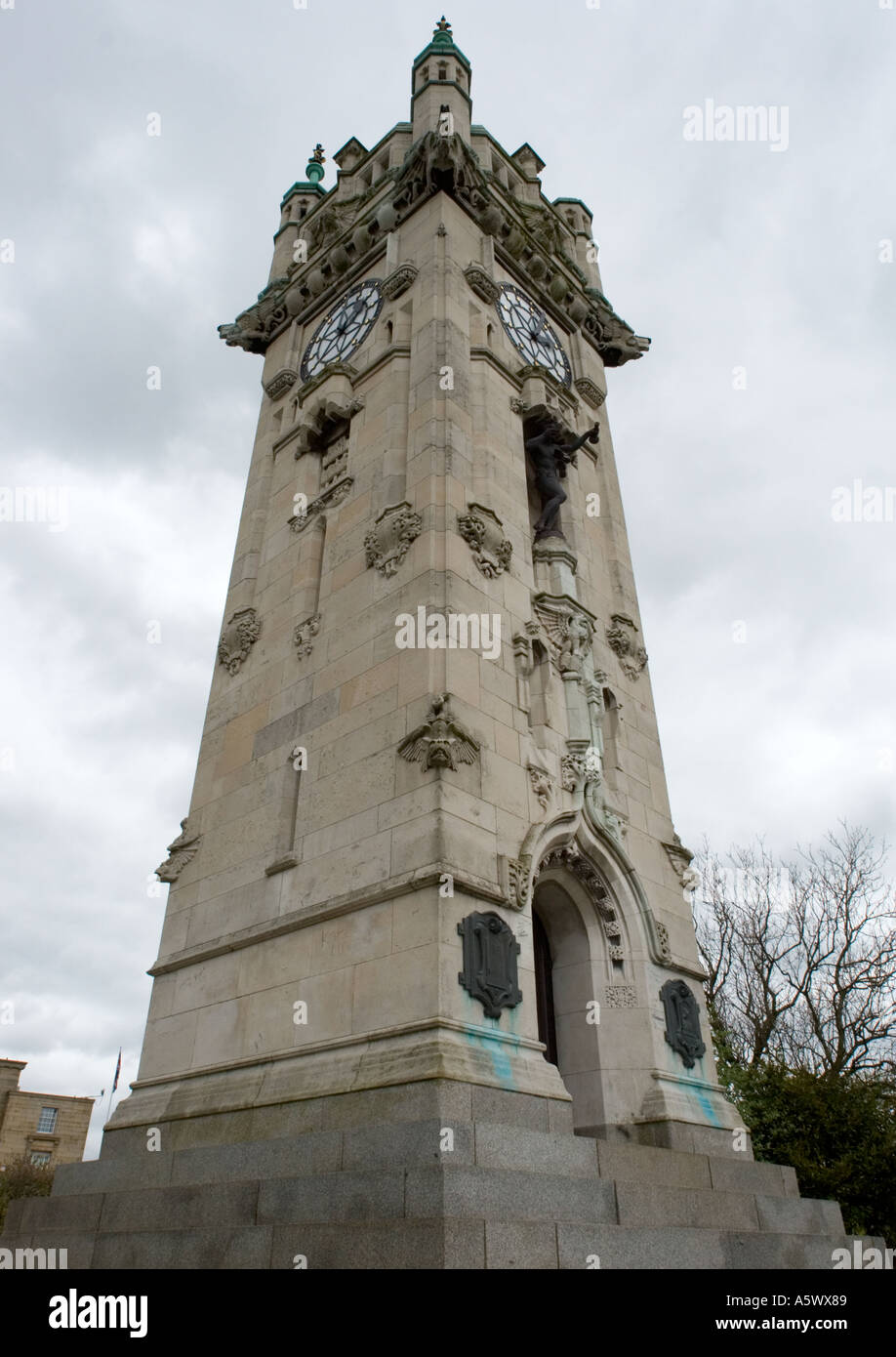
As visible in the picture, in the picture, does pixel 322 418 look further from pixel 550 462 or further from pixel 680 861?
pixel 680 861

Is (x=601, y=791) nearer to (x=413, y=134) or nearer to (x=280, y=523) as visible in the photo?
(x=280, y=523)

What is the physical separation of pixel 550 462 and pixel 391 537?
523cm

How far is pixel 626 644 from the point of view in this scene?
17094mm

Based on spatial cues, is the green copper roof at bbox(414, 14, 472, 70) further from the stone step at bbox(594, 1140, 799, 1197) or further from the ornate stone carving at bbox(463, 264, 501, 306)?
the stone step at bbox(594, 1140, 799, 1197)

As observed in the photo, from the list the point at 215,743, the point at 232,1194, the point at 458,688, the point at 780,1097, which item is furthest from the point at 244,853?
the point at 780,1097

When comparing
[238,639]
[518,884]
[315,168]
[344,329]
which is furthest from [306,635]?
[315,168]

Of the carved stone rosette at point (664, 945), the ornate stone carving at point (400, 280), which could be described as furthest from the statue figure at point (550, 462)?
the carved stone rosette at point (664, 945)

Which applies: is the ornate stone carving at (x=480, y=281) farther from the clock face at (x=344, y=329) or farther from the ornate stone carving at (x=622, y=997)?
the ornate stone carving at (x=622, y=997)

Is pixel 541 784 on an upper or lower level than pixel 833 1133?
upper

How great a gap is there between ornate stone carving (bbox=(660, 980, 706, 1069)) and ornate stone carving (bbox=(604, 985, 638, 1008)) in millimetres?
515

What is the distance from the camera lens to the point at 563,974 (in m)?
13.4

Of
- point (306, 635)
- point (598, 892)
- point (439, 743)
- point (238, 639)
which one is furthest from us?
point (238, 639)

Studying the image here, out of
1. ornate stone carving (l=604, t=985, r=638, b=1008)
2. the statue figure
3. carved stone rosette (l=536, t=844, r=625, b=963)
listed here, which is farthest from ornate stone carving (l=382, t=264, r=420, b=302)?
ornate stone carving (l=604, t=985, r=638, b=1008)

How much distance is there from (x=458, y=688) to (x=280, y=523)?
26.3ft
